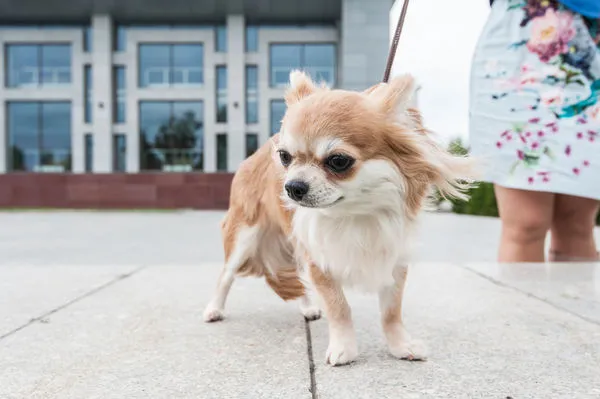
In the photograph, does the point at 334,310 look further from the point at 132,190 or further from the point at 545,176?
the point at 132,190

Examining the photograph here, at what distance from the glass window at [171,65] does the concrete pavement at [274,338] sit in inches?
738

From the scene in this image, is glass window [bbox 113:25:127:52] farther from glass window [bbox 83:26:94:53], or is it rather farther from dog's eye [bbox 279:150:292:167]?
dog's eye [bbox 279:150:292:167]

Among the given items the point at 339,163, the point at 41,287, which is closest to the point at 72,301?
the point at 41,287

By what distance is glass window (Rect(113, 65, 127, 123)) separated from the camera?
21.8 metres

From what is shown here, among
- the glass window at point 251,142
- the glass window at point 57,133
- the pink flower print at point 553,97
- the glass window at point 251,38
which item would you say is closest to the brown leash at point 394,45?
the pink flower print at point 553,97

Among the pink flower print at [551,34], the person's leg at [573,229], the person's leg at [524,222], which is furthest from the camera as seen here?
the person's leg at [573,229]

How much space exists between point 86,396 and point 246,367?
0.56 meters

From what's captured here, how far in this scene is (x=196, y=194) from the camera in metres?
15.1

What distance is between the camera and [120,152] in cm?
2183

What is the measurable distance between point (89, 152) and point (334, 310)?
21827mm

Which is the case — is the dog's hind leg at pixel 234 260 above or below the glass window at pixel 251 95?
below

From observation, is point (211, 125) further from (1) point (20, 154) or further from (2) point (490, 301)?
(2) point (490, 301)

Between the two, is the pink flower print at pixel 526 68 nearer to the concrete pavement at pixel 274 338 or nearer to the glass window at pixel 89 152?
the concrete pavement at pixel 274 338

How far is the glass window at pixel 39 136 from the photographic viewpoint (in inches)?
861
